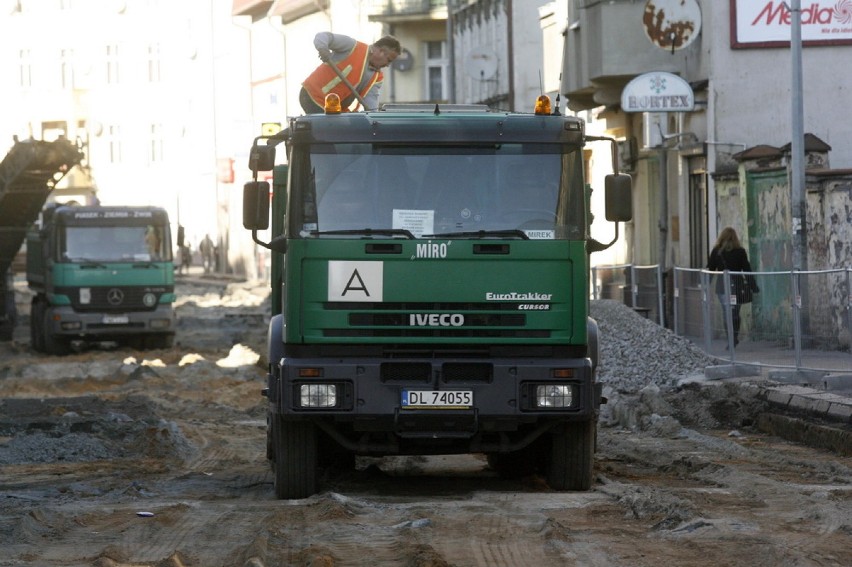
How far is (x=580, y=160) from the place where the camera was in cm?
1205

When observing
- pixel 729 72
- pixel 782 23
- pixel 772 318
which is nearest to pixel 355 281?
pixel 772 318

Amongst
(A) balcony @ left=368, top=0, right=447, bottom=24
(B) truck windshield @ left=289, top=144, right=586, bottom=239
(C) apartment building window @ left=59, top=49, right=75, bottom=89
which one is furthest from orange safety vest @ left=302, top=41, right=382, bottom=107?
(C) apartment building window @ left=59, top=49, right=75, bottom=89

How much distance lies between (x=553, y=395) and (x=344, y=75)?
136 inches

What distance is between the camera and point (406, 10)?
58.3 meters

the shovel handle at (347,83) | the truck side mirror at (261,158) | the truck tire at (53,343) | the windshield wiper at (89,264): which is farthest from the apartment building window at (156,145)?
the truck side mirror at (261,158)

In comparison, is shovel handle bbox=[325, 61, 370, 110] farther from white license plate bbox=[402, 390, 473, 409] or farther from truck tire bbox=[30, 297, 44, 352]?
truck tire bbox=[30, 297, 44, 352]

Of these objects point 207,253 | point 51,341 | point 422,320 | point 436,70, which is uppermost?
point 436,70

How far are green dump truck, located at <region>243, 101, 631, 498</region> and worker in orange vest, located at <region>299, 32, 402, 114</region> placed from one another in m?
1.94

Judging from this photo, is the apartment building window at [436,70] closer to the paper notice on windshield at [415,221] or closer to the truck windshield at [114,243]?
the truck windshield at [114,243]

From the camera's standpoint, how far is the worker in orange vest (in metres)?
13.9

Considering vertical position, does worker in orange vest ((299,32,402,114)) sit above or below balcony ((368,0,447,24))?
below

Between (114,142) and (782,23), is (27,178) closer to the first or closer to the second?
(782,23)

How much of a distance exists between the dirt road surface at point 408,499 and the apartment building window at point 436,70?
1520 inches

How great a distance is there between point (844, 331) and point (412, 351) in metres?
7.83
